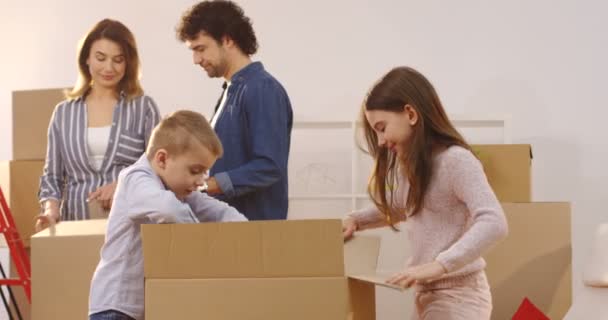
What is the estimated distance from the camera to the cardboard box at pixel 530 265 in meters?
2.97

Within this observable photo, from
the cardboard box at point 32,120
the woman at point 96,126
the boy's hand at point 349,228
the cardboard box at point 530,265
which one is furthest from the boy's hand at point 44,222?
the cardboard box at point 530,265

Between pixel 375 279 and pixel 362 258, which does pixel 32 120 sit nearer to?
pixel 362 258

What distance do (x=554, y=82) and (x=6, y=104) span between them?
199 cm

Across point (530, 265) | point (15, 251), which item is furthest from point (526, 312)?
point (15, 251)

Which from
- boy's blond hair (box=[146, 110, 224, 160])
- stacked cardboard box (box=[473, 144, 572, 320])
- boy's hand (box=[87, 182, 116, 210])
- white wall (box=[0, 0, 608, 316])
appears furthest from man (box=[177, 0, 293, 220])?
white wall (box=[0, 0, 608, 316])

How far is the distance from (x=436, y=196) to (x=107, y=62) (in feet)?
3.09

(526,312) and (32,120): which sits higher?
(32,120)

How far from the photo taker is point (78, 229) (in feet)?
6.81

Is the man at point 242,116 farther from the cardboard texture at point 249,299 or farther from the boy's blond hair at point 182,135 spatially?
the cardboard texture at point 249,299

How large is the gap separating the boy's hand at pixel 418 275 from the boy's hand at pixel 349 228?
0.87ft

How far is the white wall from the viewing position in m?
3.78

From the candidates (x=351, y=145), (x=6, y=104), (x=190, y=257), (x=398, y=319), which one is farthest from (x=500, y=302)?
(x=6, y=104)

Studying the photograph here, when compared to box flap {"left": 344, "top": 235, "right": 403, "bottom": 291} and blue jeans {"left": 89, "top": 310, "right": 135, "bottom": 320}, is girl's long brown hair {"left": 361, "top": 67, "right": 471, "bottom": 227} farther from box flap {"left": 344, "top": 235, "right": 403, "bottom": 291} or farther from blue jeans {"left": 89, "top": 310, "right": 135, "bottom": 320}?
blue jeans {"left": 89, "top": 310, "right": 135, "bottom": 320}

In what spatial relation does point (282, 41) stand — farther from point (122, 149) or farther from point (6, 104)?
point (122, 149)
